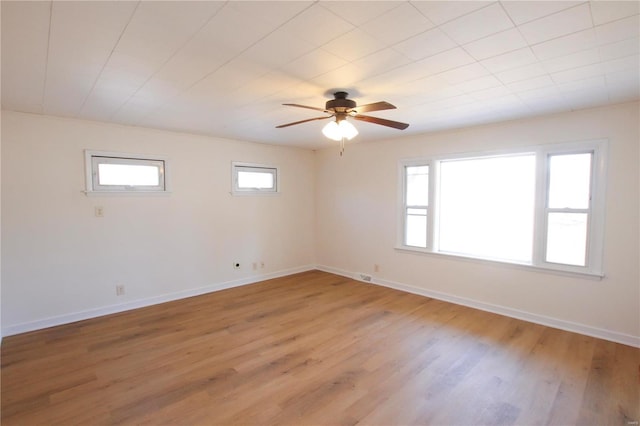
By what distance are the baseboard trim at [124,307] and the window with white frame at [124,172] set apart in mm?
Answer: 1490

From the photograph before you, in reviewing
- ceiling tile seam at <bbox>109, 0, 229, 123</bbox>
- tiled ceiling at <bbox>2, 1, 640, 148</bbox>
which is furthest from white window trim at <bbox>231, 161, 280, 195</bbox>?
ceiling tile seam at <bbox>109, 0, 229, 123</bbox>

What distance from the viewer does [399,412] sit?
6.84 ft

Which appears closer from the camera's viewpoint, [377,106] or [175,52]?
[175,52]

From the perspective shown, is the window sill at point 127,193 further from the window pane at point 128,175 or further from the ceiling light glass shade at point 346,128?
the ceiling light glass shade at point 346,128

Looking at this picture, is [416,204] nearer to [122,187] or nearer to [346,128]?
[346,128]

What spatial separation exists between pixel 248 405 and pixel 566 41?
3145mm

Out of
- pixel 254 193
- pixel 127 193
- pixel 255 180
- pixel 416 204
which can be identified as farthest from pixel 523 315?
pixel 127 193

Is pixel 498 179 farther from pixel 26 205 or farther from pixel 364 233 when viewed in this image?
pixel 26 205

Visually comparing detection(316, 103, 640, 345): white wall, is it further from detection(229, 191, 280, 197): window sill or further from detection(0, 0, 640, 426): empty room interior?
detection(229, 191, 280, 197): window sill

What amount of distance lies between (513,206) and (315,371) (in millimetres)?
3241

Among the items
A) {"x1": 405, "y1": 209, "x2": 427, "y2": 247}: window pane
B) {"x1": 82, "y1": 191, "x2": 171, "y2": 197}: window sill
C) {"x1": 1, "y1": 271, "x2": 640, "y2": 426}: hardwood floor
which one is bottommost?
{"x1": 1, "y1": 271, "x2": 640, "y2": 426}: hardwood floor

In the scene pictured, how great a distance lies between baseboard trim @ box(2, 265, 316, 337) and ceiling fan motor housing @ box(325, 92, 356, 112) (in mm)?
3428

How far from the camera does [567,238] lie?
3414mm

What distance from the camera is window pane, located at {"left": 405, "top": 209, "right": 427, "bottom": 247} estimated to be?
4.63 metres
